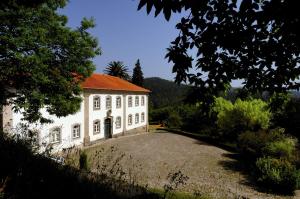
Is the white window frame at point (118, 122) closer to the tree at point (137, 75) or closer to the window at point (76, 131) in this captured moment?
the window at point (76, 131)

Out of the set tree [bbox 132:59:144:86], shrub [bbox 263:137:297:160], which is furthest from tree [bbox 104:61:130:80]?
shrub [bbox 263:137:297:160]

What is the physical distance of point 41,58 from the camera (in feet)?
48.2

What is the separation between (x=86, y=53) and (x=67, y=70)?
149cm

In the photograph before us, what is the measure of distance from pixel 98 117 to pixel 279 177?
1882 centimetres

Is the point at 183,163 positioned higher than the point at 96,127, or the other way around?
the point at 96,127

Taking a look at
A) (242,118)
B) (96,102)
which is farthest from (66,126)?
(242,118)

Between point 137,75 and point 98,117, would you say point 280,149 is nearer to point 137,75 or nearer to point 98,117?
point 98,117

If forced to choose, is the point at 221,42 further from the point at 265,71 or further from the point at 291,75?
the point at 291,75

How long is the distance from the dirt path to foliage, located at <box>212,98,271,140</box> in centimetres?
367

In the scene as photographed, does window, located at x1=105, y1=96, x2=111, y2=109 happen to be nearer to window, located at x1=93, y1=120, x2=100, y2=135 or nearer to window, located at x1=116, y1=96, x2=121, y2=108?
window, located at x1=116, y1=96, x2=121, y2=108

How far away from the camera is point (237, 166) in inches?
950

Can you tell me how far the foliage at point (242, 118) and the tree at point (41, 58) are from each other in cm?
2006

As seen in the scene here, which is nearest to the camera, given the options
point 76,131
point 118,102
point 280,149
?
point 280,149

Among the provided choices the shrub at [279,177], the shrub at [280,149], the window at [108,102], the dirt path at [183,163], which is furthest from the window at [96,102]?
the shrub at [279,177]
